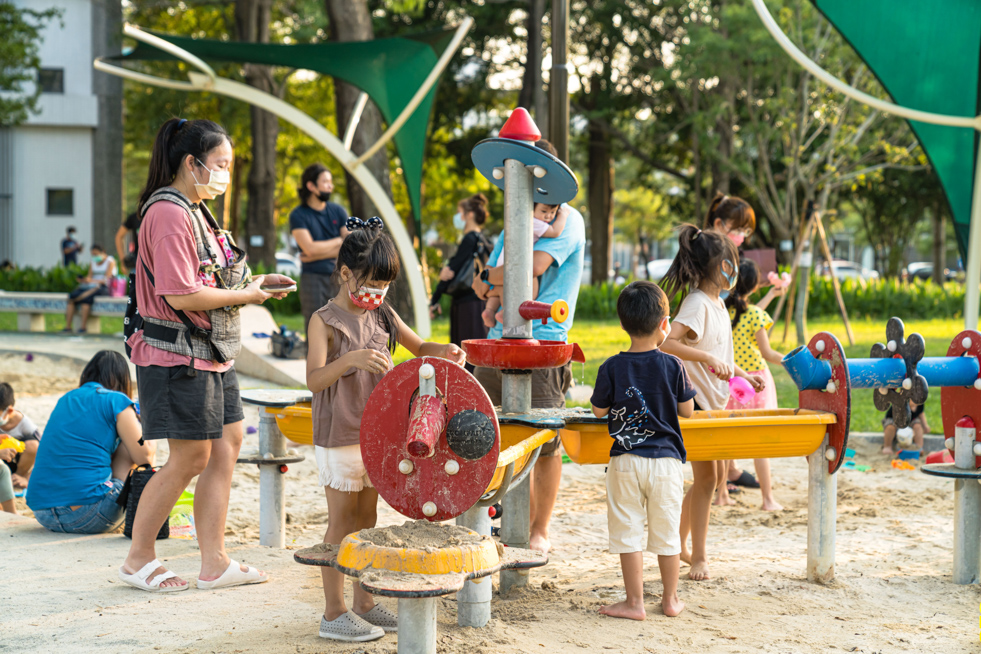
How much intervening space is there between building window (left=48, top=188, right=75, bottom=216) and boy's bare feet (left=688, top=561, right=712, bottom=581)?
2715cm

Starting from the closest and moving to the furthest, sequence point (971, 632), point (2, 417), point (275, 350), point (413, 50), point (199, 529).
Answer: point (971, 632) < point (199, 529) < point (2, 417) < point (275, 350) < point (413, 50)

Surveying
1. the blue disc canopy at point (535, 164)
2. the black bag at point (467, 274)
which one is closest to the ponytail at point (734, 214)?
the blue disc canopy at point (535, 164)

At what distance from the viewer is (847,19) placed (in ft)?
22.0

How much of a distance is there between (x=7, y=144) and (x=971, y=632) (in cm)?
2951

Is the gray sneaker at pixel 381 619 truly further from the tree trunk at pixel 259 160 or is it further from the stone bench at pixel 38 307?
A: the tree trunk at pixel 259 160

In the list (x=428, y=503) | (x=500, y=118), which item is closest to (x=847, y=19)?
(x=428, y=503)

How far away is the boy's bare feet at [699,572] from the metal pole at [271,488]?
1.80m

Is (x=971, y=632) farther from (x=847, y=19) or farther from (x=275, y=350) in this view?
(x=275, y=350)

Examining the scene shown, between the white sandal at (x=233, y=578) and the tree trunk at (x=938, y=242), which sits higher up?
the tree trunk at (x=938, y=242)

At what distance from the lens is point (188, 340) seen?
3203 mm

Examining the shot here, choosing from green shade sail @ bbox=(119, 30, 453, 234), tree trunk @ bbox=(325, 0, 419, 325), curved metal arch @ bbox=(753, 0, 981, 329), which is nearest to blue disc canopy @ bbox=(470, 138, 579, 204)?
curved metal arch @ bbox=(753, 0, 981, 329)

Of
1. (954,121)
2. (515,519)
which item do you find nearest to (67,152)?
(954,121)

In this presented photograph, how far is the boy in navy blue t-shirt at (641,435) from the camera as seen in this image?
3.16m

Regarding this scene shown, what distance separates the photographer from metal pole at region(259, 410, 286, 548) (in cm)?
409
